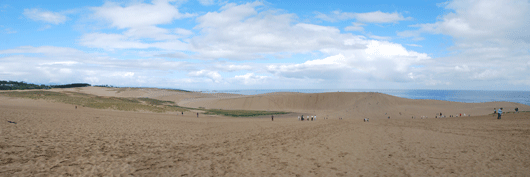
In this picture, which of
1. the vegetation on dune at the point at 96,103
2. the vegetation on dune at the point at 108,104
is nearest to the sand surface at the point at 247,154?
the vegetation on dune at the point at 96,103

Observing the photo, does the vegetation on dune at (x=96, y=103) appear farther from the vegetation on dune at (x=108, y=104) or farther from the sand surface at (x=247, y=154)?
the sand surface at (x=247, y=154)

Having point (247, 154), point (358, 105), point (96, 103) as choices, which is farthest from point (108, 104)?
point (358, 105)

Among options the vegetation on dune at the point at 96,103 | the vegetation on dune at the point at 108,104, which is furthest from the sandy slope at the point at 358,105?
the vegetation on dune at the point at 96,103

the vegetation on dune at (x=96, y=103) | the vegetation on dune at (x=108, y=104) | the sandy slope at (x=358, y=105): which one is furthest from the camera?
the sandy slope at (x=358, y=105)

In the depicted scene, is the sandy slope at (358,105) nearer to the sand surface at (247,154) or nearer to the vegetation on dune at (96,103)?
the vegetation on dune at (96,103)

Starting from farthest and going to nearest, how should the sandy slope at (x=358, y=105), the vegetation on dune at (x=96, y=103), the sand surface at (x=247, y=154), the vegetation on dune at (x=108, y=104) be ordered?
1. the sandy slope at (x=358, y=105)
2. the vegetation on dune at (x=108, y=104)
3. the vegetation on dune at (x=96, y=103)
4. the sand surface at (x=247, y=154)

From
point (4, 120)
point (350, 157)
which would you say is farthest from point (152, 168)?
point (4, 120)

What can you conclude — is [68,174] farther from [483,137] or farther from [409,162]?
[483,137]

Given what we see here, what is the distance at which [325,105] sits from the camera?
53812mm

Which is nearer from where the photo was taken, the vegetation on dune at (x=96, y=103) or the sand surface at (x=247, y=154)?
the sand surface at (x=247, y=154)

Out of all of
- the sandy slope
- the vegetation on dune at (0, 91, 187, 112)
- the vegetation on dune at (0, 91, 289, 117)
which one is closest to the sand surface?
the vegetation on dune at (0, 91, 187, 112)

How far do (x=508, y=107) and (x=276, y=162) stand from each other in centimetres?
5476

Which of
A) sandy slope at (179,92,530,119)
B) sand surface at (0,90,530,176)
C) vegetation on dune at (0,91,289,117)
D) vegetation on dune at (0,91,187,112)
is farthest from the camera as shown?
sandy slope at (179,92,530,119)

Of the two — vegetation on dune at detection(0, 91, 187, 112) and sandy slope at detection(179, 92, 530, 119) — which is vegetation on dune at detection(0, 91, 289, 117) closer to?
vegetation on dune at detection(0, 91, 187, 112)
